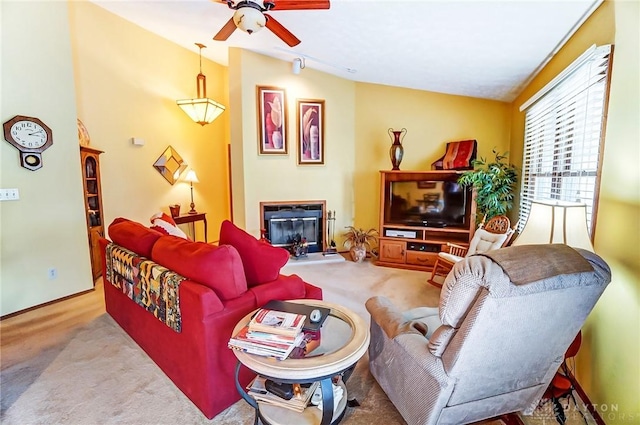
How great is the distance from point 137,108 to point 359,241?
3.74 meters

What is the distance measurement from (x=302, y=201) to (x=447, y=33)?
2.90 m

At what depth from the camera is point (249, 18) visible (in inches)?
86.1

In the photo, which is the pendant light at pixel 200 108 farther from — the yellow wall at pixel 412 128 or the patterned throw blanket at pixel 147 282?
the patterned throw blanket at pixel 147 282

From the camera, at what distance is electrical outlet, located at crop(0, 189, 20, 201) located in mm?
2780

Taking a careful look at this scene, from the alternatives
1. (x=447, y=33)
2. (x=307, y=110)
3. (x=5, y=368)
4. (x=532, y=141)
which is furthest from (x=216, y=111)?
(x=532, y=141)

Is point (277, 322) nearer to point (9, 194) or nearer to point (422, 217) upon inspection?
point (9, 194)

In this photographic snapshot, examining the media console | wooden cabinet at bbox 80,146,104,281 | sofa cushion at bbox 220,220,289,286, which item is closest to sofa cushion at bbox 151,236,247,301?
sofa cushion at bbox 220,220,289,286

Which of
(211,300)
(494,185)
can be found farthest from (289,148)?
(211,300)

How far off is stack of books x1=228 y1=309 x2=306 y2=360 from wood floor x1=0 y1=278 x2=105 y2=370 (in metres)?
2.06

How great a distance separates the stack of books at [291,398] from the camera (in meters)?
1.47

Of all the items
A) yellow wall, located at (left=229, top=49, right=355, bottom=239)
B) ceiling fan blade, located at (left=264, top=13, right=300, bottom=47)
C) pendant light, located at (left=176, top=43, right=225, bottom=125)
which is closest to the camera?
ceiling fan blade, located at (left=264, top=13, right=300, bottom=47)

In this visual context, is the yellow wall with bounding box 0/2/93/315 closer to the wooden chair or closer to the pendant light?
the pendant light

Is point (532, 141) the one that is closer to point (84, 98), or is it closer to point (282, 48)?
point (282, 48)

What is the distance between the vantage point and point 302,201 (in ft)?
16.0
